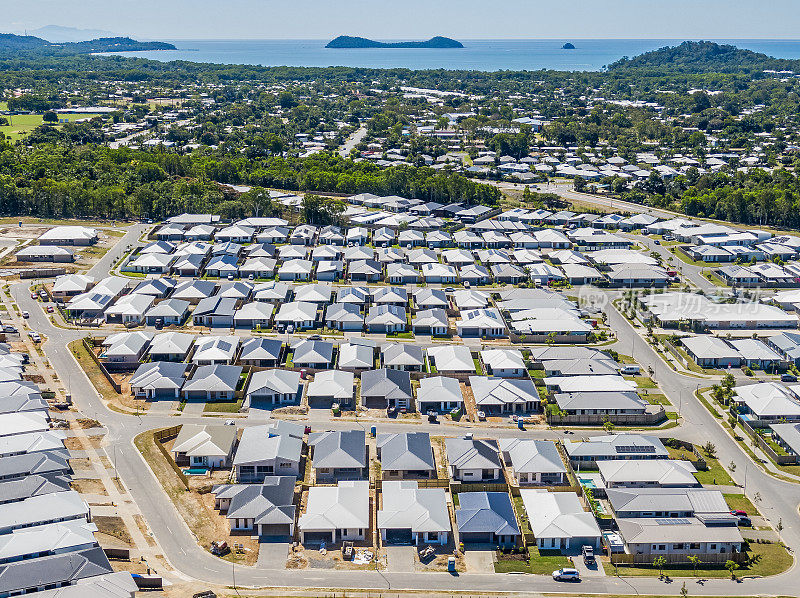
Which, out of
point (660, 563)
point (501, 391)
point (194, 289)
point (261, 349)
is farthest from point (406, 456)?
point (194, 289)

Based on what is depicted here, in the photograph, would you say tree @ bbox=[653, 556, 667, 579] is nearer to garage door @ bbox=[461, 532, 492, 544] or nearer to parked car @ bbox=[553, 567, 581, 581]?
parked car @ bbox=[553, 567, 581, 581]

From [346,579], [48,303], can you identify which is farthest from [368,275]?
[346,579]

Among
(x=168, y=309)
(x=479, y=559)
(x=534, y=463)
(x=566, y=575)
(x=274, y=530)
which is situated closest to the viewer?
(x=566, y=575)

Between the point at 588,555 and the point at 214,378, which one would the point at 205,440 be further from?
the point at 588,555

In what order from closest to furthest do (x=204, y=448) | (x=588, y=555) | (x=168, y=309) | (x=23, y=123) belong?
(x=588, y=555)
(x=204, y=448)
(x=168, y=309)
(x=23, y=123)

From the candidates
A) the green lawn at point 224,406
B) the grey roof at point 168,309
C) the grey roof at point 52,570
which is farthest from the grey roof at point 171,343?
the grey roof at point 52,570

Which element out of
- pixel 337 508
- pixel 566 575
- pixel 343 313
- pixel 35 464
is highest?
pixel 343 313

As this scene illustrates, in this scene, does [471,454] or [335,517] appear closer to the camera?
[335,517]

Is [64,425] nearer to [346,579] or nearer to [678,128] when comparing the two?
[346,579]

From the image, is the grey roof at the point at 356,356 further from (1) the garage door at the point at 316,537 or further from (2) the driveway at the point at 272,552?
(2) the driveway at the point at 272,552
